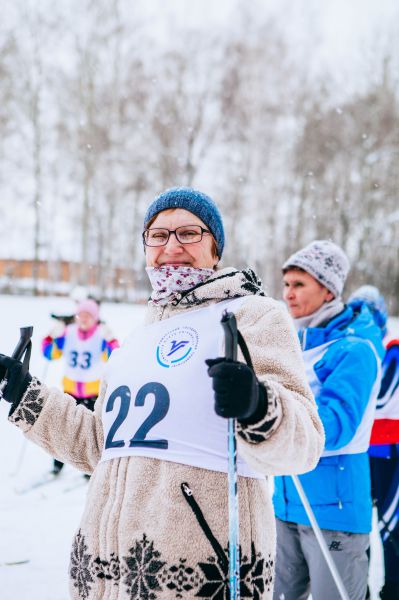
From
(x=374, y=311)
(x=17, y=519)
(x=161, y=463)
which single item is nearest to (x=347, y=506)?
(x=161, y=463)

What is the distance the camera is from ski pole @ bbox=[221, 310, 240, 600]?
1.00 m

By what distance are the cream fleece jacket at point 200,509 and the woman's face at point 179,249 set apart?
0.26 meters

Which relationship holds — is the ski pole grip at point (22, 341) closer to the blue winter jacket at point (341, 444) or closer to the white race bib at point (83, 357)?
the blue winter jacket at point (341, 444)

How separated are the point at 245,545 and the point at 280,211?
19.1 metres

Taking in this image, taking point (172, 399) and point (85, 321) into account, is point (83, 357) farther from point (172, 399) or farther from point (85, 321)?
point (172, 399)

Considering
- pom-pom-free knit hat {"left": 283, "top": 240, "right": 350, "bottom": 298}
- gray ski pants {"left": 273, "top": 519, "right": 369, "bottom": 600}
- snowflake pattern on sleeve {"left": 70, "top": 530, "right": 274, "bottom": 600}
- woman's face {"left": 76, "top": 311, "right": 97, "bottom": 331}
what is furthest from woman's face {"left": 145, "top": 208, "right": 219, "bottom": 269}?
woman's face {"left": 76, "top": 311, "right": 97, "bottom": 331}

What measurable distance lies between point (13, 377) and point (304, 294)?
1441 mm

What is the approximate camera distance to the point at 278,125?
15.3 meters

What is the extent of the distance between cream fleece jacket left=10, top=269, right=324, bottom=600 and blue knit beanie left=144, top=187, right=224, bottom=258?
0.35 metres

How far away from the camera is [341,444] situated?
184cm

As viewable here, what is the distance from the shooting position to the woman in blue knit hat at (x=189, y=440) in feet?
3.34

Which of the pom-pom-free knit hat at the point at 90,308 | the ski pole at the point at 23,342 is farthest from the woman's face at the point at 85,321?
the ski pole at the point at 23,342

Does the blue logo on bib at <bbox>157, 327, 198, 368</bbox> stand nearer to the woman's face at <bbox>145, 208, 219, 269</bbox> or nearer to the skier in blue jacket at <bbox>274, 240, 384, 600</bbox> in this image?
the woman's face at <bbox>145, 208, 219, 269</bbox>

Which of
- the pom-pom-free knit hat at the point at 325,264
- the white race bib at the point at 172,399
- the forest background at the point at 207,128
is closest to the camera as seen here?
the white race bib at the point at 172,399
